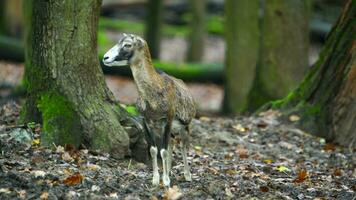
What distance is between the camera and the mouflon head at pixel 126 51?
26.7ft

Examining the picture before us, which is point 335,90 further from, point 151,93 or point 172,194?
point 172,194

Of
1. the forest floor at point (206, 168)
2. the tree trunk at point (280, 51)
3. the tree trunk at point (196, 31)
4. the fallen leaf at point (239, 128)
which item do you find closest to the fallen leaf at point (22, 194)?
the forest floor at point (206, 168)

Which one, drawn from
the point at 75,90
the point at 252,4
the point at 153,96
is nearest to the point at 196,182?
the point at 153,96

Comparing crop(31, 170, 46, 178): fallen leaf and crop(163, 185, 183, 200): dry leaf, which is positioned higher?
crop(163, 185, 183, 200): dry leaf

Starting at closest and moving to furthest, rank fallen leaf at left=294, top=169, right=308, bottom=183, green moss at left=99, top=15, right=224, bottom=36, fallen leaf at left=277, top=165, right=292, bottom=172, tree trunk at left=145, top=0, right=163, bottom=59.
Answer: fallen leaf at left=294, top=169, right=308, bottom=183
fallen leaf at left=277, top=165, right=292, bottom=172
tree trunk at left=145, top=0, right=163, bottom=59
green moss at left=99, top=15, right=224, bottom=36

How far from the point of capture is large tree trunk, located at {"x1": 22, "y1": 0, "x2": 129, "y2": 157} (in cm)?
976

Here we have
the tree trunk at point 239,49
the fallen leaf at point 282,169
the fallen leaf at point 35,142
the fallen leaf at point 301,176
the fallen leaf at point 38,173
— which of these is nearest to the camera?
the fallen leaf at point 38,173

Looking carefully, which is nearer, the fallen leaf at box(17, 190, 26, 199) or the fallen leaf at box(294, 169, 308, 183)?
the fallen leaf at box(17, 190, 26, 199)

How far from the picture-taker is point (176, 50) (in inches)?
1221

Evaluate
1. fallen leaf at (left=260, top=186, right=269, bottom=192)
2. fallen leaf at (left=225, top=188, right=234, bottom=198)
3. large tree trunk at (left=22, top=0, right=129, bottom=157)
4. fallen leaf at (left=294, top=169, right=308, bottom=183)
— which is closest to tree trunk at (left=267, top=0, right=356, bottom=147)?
fallen leaf at (left=294, top=169, right=308, bottom=183)

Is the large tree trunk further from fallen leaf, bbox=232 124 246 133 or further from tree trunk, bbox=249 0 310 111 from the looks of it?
tree trunk, bbox=249 0 310 111

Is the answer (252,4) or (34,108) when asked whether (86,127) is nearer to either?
(34,108)

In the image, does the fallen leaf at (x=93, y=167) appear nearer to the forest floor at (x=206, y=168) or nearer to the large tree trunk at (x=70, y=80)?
the forest floor at (x=206, y=168)

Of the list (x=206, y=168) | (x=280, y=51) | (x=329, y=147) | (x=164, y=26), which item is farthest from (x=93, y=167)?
(x=164, y=26)
